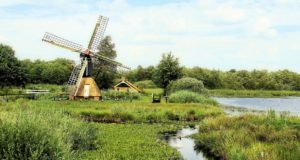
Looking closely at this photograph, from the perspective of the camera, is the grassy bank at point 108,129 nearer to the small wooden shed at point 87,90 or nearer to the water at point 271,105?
the small wooden shed at point 87,90

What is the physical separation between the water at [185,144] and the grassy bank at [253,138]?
68 centimetres

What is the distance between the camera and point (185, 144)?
85.7 feet

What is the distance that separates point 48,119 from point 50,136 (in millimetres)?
4808

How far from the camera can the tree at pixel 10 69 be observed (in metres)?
71.8

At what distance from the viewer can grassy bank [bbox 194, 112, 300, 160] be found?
54.2 feet

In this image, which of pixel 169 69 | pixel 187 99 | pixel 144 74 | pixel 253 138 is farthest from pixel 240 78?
pixel 253 138

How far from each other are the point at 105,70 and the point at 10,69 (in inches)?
752

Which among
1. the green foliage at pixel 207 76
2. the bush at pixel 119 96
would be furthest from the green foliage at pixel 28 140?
the green foliage at pixel 207 76

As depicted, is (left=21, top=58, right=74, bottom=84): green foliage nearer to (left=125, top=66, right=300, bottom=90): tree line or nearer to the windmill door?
(left=125, top=66, right=300, bottom=90): tree line

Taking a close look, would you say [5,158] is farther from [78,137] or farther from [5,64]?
[5,64]

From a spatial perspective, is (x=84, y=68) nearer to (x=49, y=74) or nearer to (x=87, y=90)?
(x=87, y=90)

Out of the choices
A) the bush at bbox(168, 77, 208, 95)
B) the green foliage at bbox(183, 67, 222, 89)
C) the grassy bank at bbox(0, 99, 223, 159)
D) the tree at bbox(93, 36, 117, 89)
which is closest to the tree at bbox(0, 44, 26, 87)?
the tree at bbox(93, 36, 117, 89)

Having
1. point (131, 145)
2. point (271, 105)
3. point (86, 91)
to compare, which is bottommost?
point (131, 145)

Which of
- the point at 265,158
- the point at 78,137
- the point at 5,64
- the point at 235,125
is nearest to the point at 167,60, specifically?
the point at 5,64
